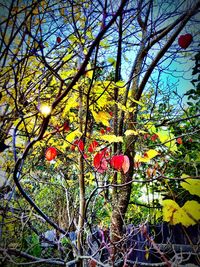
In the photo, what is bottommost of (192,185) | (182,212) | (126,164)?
(182,212)

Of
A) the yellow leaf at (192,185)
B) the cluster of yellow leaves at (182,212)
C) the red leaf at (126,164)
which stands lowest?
the cluster of yellow leaves at (182,212)

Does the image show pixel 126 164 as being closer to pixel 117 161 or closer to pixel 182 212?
pixel 117 161

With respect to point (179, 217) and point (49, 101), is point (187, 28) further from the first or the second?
point (179, 217)

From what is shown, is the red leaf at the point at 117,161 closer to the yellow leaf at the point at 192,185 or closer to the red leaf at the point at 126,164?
the red leaf at the point at 126,164

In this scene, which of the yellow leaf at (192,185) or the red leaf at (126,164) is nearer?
the yellow leaf at (192,185)

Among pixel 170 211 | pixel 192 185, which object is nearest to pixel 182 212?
pixel 170 211

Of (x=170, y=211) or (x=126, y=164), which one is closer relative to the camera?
(x=170, y=211)

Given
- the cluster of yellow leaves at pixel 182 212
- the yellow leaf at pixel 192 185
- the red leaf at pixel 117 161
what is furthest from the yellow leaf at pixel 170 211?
the red leaf at pixel 117 161

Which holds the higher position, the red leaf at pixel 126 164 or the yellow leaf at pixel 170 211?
the red leaf at pixel 126 164

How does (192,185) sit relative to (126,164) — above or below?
below

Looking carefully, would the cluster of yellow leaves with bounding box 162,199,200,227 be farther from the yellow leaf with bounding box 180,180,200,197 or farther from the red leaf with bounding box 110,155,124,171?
the red leaf with bounding box 110,155,124,171

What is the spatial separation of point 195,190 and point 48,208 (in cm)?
598

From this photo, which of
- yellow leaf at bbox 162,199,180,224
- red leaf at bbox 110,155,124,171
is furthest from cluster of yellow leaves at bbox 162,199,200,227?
red leaf at bbox 110,155,124,171

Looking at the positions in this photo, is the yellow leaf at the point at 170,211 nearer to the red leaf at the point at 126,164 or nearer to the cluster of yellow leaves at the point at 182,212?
the cluster of yellow leaves at the point at 182,212
